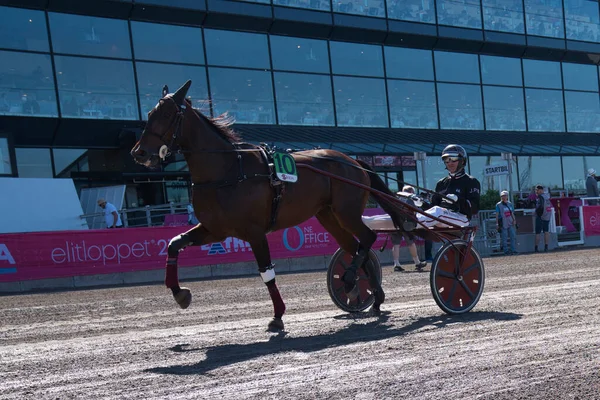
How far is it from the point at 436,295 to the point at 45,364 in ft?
13.1

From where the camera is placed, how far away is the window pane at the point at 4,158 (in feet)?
69.3

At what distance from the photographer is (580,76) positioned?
3781 centimetres

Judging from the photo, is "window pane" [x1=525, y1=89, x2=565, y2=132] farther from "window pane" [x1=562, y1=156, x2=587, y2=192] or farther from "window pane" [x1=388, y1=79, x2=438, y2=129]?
"window pane" [x1=388, y1=79, x2=438, y2=129]

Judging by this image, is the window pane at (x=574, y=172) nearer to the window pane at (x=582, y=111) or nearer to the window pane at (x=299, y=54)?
the window pane at (x=582, y=111)

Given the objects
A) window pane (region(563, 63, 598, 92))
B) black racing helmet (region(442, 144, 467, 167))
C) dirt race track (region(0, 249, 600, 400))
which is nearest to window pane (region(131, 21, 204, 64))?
dirt race track (region(0, 249, 600, 400))

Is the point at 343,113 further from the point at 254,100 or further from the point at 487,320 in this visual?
the point at 487,320

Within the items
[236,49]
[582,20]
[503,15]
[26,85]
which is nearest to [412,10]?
[503,15]

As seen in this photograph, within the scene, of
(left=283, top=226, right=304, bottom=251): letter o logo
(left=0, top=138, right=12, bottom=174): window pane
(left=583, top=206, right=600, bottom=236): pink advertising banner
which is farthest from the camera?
(left=583, top=206, right=600, bottom=236): pink advertising banner

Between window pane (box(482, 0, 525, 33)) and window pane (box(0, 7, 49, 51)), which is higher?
window pane (box(482, 0, 525, 33))

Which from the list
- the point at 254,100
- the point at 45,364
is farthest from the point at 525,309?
the point at 254,100

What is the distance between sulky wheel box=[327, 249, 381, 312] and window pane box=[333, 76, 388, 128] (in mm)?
21949

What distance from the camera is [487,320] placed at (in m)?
7.00

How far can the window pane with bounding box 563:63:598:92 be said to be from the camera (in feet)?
122

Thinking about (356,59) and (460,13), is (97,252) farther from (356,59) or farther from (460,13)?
(460,13)
